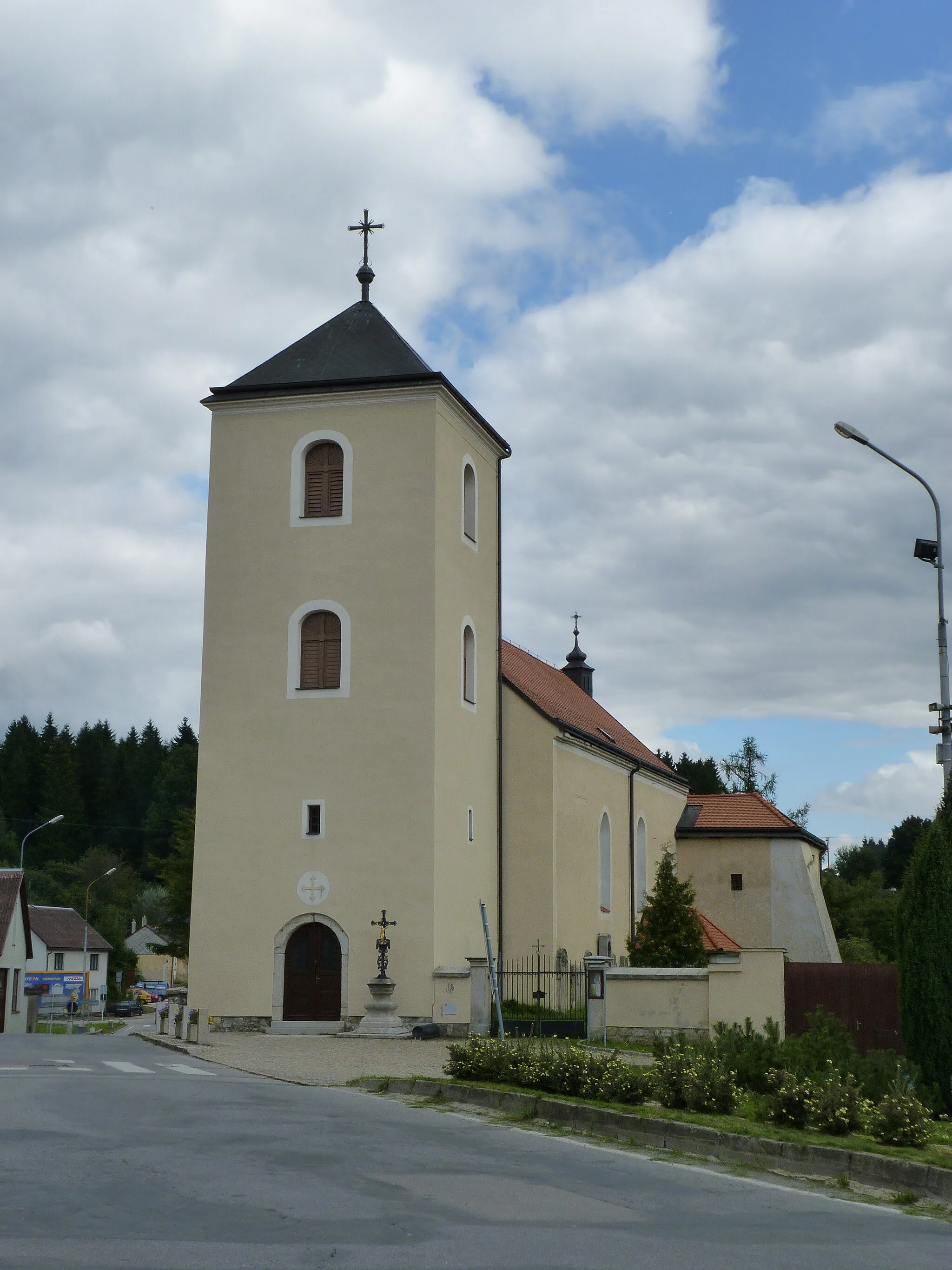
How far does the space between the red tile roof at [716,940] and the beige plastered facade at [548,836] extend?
4.23m

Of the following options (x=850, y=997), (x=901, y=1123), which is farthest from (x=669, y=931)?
(x=901, y=1123)

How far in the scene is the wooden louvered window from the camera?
2923 centimetres

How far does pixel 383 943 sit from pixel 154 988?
86254mm

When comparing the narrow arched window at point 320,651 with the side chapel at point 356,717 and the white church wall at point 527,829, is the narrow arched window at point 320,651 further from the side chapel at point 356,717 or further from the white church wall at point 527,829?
the white church wall at point 527,829

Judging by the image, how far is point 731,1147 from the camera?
38.9 feet

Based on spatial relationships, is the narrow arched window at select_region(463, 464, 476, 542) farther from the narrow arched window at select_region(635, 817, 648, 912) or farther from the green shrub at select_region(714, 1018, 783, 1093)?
the green shrub at select_region(714, 1018, 783, 1093)

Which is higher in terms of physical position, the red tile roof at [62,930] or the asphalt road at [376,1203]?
the red tile roof at [62,930]

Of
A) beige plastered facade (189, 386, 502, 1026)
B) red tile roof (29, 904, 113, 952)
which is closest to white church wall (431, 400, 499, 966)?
beige plastered facade (189, 386, 502, 1026)

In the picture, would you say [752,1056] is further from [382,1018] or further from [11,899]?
[11,899]

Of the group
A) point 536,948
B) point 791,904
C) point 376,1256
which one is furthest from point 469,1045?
point 791,904

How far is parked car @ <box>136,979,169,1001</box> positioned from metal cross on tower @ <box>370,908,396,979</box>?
240 feet

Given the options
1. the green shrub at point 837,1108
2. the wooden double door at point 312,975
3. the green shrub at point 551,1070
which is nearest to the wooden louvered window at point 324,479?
the wooden double door at point 312,975

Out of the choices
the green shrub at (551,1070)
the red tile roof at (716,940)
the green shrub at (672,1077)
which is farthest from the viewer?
the red tile roof at (716,940)

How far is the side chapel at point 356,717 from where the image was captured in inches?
1080
